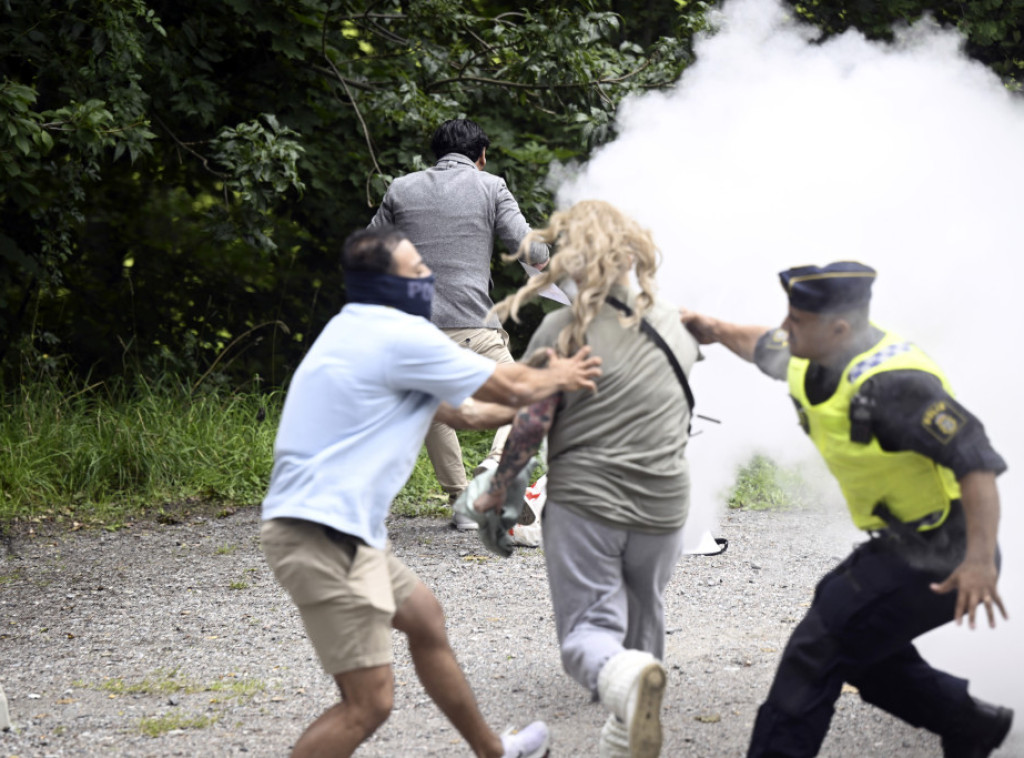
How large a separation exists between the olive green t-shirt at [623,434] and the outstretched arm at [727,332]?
0.73 feet

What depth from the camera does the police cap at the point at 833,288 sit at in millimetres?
2939

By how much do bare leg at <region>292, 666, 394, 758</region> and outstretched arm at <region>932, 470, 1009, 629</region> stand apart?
133 cm

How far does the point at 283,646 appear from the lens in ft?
15.6

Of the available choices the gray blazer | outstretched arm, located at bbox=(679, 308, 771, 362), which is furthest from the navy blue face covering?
the gray blazer

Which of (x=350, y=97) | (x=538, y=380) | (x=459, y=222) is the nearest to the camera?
(x=538, y=380)

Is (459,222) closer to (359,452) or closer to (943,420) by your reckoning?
(359,452)

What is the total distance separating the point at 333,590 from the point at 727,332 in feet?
4.16

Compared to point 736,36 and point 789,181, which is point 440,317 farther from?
point 736,36

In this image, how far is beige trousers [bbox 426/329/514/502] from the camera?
6062 mm

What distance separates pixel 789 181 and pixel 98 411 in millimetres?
4762

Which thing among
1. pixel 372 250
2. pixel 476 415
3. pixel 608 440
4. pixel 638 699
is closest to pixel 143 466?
pixel 476 415

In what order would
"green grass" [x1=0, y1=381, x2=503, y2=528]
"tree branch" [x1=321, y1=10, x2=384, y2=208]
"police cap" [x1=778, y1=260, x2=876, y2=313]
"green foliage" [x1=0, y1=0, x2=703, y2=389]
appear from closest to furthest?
1. "police cap" [x1=778, y1=260, x2=876, y2=313]
2. "green grass" [x1=0, y1=381, x2=503, y2=528]
3. "green foliage" [x1=0, y1=0, x2=703, y2=389]
4. "tree branch" [x1=321, y1=10, x2=384, y2=208]

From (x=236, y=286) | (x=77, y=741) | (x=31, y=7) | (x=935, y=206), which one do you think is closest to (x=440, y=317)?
(x=935, y=206)

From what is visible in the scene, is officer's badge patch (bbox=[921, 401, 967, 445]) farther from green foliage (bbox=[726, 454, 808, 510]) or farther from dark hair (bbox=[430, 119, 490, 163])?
green foliage (bbox=[726, 454, 808, 510])
